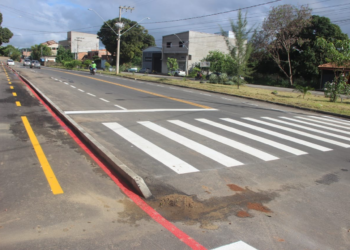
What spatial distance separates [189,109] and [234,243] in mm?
10933

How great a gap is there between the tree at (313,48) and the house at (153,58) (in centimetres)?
3697

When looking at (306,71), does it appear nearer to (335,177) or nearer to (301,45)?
(301,45)

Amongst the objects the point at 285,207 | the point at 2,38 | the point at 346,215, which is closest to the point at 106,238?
the point at 285,207

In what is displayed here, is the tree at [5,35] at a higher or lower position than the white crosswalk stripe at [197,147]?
higher

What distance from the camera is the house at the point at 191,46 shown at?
217 ft

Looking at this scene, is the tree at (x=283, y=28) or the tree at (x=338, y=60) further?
the tree at (x=283, y=28)

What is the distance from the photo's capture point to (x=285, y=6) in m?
43.7

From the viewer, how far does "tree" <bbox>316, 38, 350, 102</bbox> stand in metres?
21.1

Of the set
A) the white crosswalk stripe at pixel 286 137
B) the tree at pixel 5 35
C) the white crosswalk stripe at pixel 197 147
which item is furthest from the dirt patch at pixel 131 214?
the tree at pixel 5 35

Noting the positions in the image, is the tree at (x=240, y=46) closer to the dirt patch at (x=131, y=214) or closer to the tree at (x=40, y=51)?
the dirt patch at (x=131, y=214)

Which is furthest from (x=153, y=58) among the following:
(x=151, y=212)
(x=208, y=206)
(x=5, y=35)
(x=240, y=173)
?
(x=151, y=212)

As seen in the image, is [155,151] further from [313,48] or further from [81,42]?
[81,42]

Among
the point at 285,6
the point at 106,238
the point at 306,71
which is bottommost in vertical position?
the point at 106,238

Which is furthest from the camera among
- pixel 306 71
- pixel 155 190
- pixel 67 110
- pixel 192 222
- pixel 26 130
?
pixel 306 71
